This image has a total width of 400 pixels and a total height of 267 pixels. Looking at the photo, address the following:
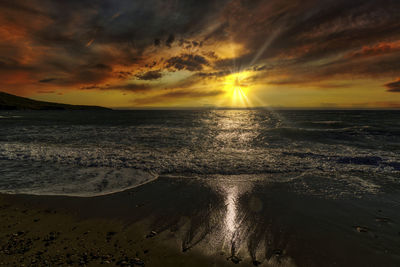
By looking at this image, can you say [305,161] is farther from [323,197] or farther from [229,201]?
[229,201]

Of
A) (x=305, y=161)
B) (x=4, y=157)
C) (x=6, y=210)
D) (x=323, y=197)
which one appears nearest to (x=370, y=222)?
(x=323, y=197)

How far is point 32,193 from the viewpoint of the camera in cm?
717

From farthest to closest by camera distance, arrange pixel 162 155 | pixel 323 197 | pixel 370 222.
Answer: pixel 162 155, pixel 323 197, pixel 370 222

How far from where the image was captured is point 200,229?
510 cm

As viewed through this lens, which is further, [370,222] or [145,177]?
[145,177]

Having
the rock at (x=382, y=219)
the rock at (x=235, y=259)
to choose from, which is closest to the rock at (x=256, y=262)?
the rock at (x=235, y=259)

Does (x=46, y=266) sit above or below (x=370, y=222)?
above

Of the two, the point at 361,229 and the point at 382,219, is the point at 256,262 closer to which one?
the point at 361,229

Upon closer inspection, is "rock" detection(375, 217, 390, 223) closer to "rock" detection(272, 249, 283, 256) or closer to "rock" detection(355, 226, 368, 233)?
"rock" detection(355, 226, 368, 233)

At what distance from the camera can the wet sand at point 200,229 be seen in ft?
13.3

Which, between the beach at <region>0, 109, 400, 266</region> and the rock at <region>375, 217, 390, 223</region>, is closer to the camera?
the beach at <region>0, 109, 400, 266</region>

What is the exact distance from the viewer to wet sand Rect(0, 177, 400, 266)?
4.05 meters

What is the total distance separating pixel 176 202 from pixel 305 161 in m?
9.91

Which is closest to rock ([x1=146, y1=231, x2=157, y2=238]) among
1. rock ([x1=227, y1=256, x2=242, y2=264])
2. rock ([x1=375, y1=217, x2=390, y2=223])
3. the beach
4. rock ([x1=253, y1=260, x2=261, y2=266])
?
the beach
